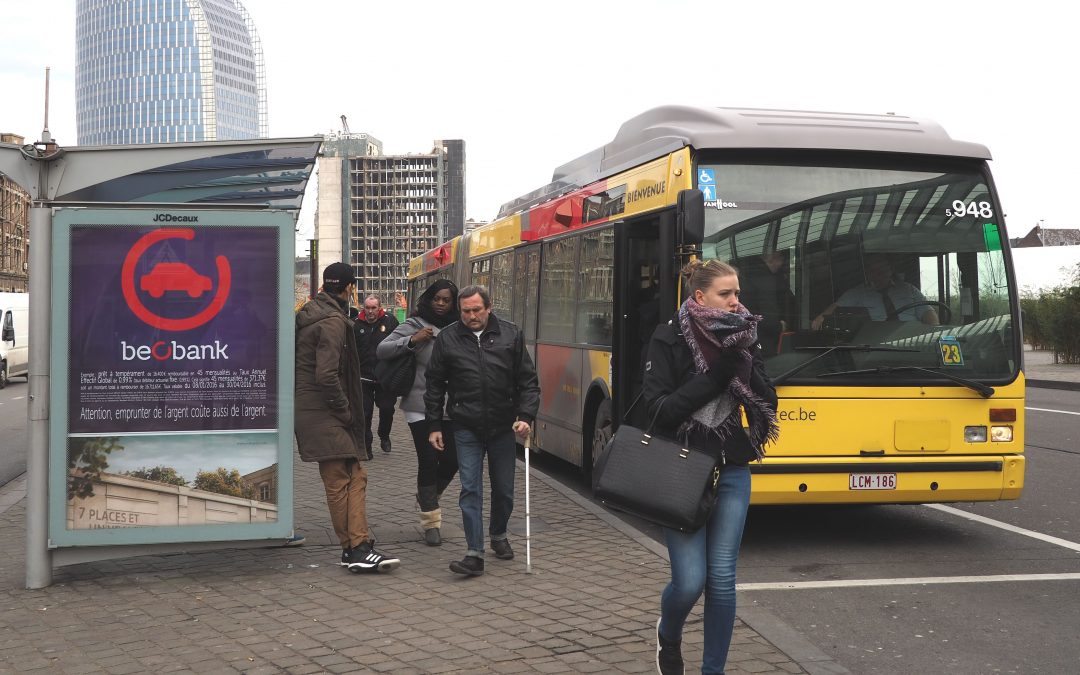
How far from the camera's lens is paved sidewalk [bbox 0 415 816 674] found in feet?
17.3

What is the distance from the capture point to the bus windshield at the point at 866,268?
7918mm

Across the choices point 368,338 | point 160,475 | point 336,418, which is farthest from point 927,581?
point 368,338

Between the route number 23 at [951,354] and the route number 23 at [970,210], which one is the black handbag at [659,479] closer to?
the route number 23 at [951,354]

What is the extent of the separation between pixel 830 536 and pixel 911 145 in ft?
9.44

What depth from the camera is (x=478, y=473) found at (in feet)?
23.9

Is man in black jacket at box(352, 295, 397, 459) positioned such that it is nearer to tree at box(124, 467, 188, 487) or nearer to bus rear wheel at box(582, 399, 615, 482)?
bus rear wheel at box(582, 399, 615, 482)

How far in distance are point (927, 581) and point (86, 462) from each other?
499 centimetres

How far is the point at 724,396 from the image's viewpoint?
177 inches

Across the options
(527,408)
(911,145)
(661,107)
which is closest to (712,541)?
(527,408)

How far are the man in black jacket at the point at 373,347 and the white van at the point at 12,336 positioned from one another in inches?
875

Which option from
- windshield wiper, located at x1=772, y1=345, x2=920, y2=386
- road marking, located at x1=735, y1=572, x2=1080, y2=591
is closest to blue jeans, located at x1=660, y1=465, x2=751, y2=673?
road marking, located at x1=735, y1=572, x2=1080, y2=591

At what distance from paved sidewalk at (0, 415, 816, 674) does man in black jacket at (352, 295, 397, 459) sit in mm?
4571

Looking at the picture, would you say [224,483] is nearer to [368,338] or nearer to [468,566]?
[468,566]

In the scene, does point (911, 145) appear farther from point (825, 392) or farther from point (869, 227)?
point (825, 392)
